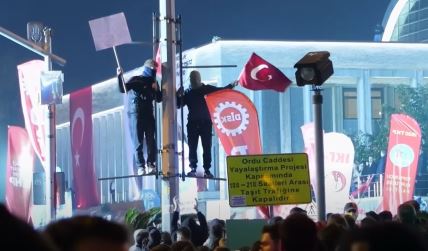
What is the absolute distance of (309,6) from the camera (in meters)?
46.5

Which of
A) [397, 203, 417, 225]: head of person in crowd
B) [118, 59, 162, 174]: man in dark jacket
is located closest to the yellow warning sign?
[397, 203, 417, 225]: head of person in crowd

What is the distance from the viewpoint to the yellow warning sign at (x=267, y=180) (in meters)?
10.7

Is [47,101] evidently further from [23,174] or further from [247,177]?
[247,177]

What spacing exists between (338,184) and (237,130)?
7.21 metres

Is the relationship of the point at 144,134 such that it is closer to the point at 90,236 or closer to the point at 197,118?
the point at 197,118

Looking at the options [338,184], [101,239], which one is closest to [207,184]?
[338,184]

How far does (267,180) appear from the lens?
35.2 ft

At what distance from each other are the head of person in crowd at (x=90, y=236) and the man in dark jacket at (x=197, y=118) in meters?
12.2

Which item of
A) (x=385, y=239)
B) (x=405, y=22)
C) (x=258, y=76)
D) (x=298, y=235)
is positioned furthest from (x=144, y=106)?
(x=405, y=22)

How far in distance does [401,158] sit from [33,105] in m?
7.57

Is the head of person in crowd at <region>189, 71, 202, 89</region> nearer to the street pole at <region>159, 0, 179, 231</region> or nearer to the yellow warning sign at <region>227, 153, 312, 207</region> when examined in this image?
the street pole at <region>159, 0, 179, 231</region>

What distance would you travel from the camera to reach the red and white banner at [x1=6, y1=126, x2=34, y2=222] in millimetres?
21375

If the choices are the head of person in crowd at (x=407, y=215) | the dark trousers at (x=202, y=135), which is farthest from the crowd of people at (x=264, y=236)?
the dark trousers at (x=202, y=135)

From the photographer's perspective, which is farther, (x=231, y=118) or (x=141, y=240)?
(x=231, y=118)
